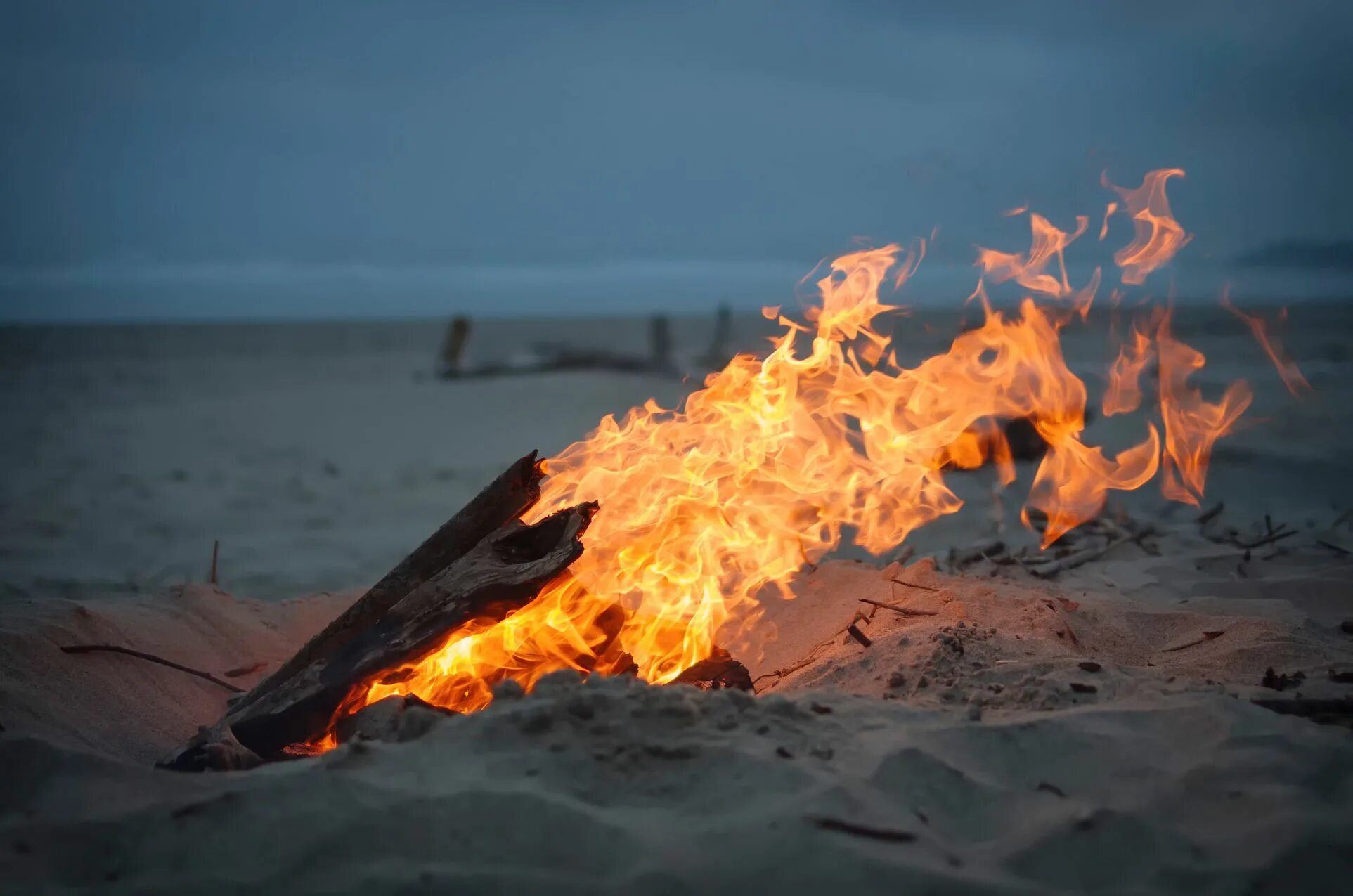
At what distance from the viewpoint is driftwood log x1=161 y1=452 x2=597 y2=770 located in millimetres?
3646

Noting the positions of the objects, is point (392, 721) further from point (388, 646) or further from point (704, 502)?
point (704, 502)

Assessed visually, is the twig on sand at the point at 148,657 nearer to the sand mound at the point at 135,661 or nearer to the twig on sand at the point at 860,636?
the sand mound at the point at 135,661

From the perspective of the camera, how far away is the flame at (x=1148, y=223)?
5.37 meters

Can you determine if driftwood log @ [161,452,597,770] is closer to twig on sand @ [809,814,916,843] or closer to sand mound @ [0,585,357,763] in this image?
sand mound @ [0,585,357,763]

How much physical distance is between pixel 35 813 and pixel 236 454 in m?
12.0

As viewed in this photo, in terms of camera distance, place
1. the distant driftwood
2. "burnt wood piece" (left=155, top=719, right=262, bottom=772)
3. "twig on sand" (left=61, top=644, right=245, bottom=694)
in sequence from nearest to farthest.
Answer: "burnt wood piece" (left=155, top=719, right=262, bottom=772) < "twig on sand" (left=61, top=644, right=245, bottom=694) < the distant driftwood

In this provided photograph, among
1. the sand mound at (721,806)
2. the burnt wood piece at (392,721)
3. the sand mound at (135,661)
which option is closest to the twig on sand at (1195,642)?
the sand mound at (721,806)

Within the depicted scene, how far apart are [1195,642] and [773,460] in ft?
6.89

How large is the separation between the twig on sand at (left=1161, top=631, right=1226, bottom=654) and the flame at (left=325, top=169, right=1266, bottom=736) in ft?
3.17

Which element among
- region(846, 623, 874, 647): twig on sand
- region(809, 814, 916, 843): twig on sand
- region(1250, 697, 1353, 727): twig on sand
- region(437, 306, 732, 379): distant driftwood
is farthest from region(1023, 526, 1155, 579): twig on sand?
region(437, 306, 732, 379): distant driftwood

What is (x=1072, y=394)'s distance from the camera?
527 centimetres

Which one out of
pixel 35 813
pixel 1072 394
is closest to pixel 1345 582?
pixel 1072 394

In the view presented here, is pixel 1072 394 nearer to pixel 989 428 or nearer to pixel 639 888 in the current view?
pixel 639 888

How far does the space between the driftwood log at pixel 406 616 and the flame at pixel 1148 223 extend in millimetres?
3535
